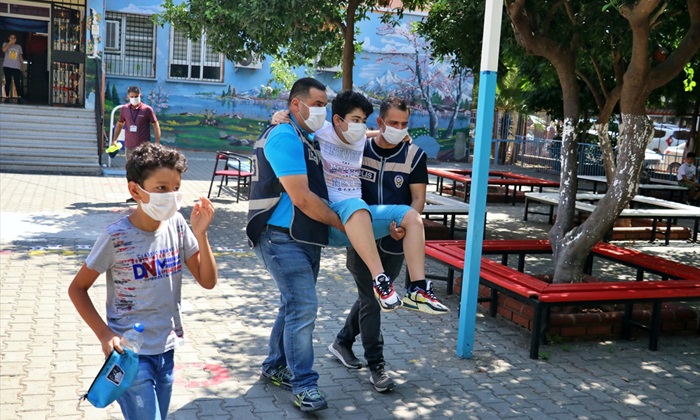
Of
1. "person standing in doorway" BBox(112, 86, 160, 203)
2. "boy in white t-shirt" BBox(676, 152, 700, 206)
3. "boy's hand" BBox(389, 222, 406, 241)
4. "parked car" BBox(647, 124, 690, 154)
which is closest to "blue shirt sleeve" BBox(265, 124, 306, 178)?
"boy's hand" BBox(389, 222, 406, 241)

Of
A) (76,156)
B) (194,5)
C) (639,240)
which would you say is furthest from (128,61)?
(639,240)

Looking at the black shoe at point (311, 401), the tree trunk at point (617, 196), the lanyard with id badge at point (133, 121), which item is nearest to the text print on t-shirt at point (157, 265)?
the black shoe at point (311, 401)

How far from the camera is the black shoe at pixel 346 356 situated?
5414mm

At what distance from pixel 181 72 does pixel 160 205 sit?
2316cm

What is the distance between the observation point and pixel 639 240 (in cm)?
1256

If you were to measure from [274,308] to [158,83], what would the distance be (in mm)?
19527

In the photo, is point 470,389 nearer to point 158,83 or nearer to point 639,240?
point 639,240

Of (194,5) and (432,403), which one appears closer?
(432,403)

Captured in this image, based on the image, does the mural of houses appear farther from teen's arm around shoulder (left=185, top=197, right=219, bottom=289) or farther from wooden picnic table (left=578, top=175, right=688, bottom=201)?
teen's arm around shoulder (left=185, top=197, right=219, bottom=289)

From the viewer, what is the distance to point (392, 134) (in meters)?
4.85

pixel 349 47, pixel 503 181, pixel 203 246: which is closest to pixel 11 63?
pixel 349 47

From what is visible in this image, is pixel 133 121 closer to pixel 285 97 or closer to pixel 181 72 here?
pixel 181 72

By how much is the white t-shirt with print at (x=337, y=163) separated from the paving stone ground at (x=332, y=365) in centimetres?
132

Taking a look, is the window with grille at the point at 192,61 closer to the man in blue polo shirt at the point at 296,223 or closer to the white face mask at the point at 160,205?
the man in blue polo shirt at the point at 296,223
